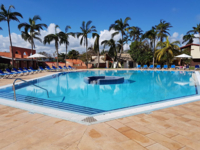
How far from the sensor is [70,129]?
10.2 ft

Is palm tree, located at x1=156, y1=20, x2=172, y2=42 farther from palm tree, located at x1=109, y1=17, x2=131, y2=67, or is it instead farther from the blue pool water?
A: the blue pool water

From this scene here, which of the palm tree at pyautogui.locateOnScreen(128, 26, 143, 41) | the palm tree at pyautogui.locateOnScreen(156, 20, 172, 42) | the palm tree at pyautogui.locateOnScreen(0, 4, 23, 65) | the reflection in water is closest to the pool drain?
the reflection in water

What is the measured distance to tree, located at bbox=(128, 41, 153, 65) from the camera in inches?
1117

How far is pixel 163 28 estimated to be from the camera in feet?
88.6

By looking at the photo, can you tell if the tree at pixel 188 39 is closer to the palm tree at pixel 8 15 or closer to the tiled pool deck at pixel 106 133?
the palm tree at pixel 8 15

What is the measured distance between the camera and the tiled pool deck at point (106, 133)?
2475mm

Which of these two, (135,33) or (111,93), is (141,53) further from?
(111,93)

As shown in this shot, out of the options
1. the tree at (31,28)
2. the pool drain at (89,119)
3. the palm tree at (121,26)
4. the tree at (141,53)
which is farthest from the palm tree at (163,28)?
the pool drain at (89,119)

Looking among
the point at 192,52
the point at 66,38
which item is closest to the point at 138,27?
the point at 192,52

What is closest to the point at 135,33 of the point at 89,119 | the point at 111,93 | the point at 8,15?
the point at 8,15

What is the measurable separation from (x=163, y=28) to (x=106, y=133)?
28.9 m

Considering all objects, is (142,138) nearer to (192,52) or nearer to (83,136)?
(83,136)

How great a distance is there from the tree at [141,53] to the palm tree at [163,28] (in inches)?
151

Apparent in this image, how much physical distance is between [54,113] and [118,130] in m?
2.09
